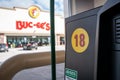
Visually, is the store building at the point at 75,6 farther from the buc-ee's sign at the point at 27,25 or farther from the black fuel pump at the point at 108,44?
the buc-ee's sign at the point at 27,25

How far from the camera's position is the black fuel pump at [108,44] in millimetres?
481

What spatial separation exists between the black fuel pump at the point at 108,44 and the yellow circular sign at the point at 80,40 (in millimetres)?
123

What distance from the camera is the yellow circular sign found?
64 centimetres

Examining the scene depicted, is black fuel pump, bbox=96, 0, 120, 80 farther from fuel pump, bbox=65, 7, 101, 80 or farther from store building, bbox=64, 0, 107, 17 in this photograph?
store building, bbox=64, 0, 107, 17

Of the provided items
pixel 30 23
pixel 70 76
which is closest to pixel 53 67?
pixel 70 76

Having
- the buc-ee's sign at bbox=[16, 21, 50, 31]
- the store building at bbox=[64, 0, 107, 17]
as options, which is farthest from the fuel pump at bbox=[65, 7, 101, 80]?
the buc-ee's sign at bbox=[16, 21, 50, 31]

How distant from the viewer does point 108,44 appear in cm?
51

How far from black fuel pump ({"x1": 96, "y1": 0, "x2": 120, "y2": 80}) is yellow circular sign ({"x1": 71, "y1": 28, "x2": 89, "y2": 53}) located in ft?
0.40

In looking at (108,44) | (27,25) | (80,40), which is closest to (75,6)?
(80,40)

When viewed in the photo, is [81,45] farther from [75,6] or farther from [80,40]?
[75,6]

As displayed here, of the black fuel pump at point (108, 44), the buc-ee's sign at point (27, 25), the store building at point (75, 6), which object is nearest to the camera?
the black fuel pump at point (108, 44)

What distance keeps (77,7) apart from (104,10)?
0.92m

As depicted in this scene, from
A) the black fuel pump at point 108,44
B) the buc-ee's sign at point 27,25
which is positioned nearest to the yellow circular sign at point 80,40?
the black fuel pump at point 108,44

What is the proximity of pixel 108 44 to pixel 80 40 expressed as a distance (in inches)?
6.7
